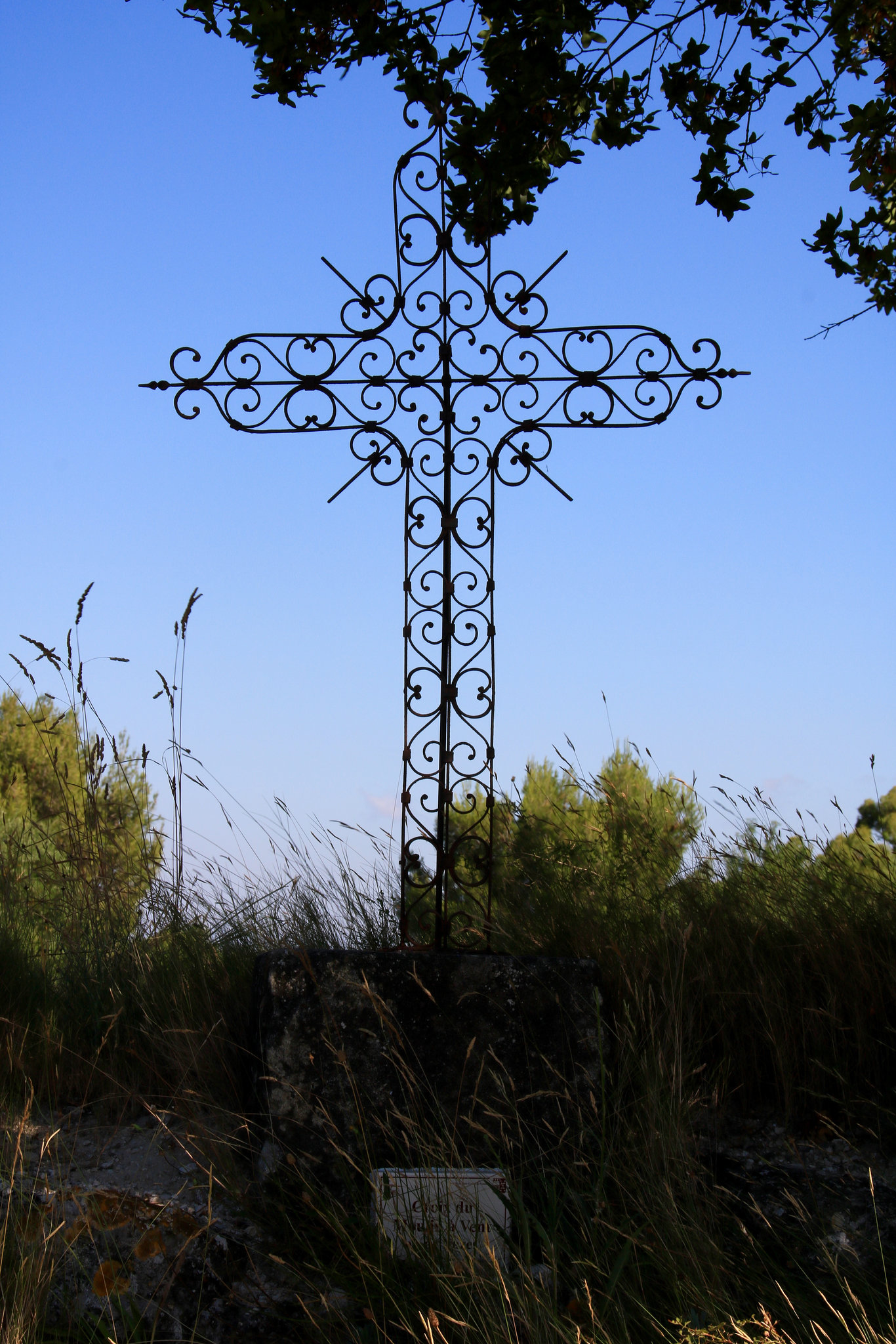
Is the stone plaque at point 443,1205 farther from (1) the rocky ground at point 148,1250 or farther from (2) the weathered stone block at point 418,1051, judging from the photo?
(1) the rocky ground at point 148,1250

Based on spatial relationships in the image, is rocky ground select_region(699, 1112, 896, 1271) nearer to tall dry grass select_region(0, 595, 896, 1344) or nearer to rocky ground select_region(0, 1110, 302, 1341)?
tall dry grass select_region(0, 595, 896, 1344)

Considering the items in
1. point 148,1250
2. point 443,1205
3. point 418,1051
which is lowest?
point 148,1250

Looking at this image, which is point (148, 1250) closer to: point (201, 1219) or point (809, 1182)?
point (201, 1219)

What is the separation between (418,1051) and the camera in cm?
339

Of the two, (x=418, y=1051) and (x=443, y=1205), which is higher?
(x=418, y=1051)

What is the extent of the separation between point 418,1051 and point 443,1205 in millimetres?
492

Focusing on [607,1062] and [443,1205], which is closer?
[443,1205]

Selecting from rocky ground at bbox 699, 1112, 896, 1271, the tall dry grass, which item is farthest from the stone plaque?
rocky ground at bbox 699, 1112, 896, 1271

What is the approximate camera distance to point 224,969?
165 inches

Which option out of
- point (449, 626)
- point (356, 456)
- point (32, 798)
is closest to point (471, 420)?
point (356, 456)

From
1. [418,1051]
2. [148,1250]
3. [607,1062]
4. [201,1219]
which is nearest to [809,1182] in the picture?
[607,1062]

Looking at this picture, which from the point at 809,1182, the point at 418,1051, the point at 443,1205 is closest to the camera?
the point at 443,1205

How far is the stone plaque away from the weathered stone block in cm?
13

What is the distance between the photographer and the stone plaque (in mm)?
2934
